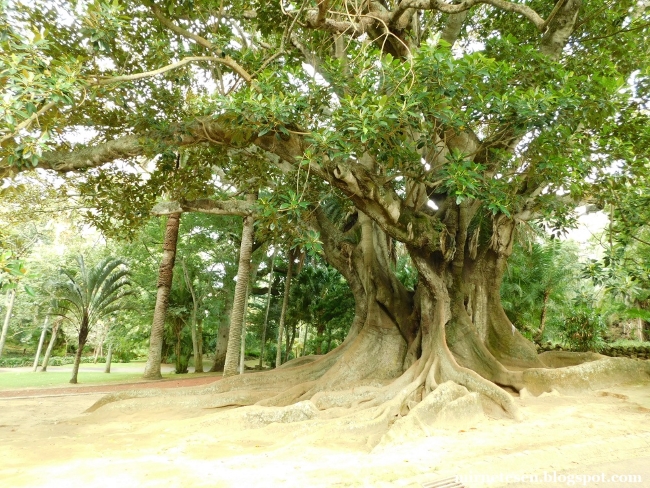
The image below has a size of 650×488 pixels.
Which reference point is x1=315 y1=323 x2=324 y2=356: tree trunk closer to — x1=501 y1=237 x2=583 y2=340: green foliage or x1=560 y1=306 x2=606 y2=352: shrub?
x1=501 y1=237 x2=583 y2=340: green foliage

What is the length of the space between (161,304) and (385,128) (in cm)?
1140

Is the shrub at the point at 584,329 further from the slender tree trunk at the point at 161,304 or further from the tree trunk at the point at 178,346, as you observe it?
the tree trunk at the point at 178,346

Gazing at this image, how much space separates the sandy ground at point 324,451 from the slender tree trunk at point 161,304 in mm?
7497

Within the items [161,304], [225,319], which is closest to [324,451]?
[161,304]

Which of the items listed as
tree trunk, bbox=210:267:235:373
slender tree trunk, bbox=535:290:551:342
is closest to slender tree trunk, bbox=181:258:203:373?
tree trunk, bbox=210:267:235:373

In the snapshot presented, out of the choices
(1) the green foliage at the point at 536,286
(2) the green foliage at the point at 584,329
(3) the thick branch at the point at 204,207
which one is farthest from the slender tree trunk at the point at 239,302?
(2) the green foliage at the point at 584,329

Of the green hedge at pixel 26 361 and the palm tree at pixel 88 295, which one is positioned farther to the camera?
the green hedge at pixel 26 361

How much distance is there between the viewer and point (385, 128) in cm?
501

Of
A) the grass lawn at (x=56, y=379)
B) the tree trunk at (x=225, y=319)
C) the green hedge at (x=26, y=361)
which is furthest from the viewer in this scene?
the green hedge at (x=26, y=361)

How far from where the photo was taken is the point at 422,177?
6285mm

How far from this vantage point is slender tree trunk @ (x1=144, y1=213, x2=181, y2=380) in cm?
1354

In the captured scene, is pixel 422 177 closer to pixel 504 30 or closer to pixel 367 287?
pixel 367 287

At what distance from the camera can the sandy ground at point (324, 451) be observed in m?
3.45

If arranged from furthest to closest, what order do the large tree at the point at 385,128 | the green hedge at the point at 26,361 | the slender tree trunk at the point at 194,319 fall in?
the green hedge at the point at 26,361 < the slender tree trunk at the point at 194,319 < the large tree at the point at 385,128
